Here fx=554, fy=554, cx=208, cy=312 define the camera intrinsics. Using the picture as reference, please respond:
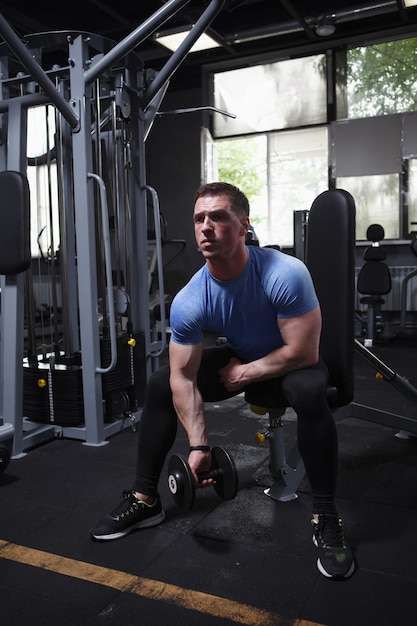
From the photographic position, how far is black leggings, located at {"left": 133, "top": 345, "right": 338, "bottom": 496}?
1.51 m

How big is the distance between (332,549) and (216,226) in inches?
36.4

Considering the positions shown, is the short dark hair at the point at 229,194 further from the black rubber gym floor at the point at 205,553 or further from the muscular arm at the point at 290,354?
the black rubber gym floor at the point at 205,553

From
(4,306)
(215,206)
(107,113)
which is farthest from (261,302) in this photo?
(107,113)

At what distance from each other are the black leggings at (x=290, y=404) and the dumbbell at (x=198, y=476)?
0.67 ft

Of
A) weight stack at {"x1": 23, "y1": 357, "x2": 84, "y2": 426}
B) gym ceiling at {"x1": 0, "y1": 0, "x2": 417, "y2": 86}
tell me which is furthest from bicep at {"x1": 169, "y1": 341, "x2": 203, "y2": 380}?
gym ceiling at {"x1": 0, "y1": 0, "x2": 417, "y2": 86}

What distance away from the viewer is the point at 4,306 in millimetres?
2418

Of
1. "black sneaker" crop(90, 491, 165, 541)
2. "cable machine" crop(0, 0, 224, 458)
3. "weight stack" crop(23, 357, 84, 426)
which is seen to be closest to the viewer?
"black sneaker" crop(90, 491, 165, 541)

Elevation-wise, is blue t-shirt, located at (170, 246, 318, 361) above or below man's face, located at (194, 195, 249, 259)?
below

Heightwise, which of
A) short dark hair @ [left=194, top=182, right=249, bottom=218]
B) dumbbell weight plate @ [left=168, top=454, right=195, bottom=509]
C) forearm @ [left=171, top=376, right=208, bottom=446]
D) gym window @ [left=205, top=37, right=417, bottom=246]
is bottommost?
dumbbell weight plate @ [left=168, top=454, right=195, bottom=509]

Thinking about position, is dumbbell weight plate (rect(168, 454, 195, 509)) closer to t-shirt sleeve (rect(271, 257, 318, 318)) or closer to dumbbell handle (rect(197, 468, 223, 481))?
dumbbell handle (rect(197, 468, 223, 481))

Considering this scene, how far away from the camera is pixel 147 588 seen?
55.3 inches

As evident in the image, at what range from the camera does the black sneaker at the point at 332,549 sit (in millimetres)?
1421

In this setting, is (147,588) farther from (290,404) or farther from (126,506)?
(290,404)

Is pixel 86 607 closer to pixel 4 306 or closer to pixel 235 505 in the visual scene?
pixel 235 505
